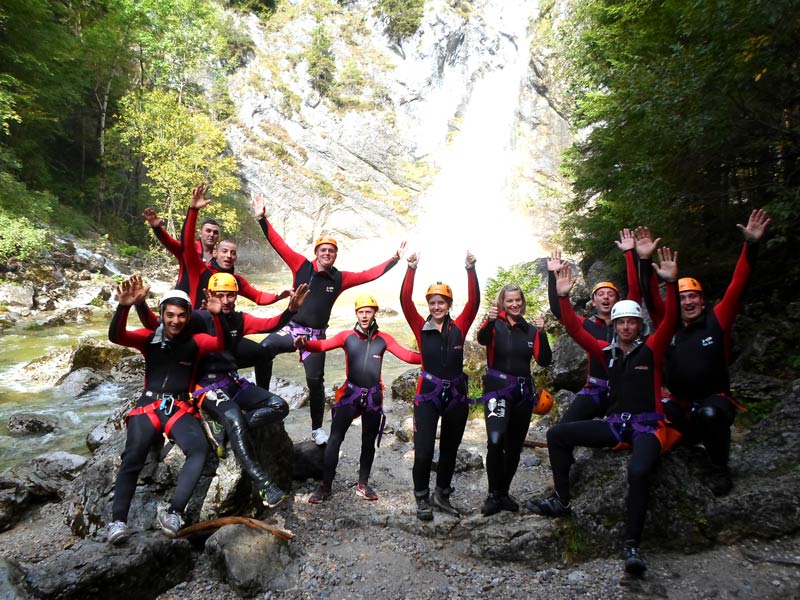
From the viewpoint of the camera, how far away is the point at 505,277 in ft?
43.5

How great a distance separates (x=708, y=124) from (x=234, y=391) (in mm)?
6724

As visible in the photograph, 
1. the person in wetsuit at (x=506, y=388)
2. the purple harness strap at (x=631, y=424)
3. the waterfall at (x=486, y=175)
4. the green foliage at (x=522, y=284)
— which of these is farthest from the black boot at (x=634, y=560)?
the waterfall at (x=486, y=175)

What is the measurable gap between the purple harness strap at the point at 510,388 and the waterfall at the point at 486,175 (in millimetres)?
34731

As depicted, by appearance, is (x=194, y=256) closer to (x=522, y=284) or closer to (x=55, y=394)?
(x=55, y=394)

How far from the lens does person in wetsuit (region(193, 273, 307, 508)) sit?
439cm

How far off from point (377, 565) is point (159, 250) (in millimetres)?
27344

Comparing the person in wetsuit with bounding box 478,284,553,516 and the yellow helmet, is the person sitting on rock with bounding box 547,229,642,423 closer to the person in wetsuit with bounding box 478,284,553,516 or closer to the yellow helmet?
the person in wetsuit with bounding box 478,284,553,516

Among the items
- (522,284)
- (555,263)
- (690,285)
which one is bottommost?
(690,285)

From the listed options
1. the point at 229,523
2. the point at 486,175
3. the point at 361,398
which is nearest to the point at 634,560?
the point at 361,398

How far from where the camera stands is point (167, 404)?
13.9ft

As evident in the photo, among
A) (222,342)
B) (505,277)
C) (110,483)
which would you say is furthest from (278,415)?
(505,277)

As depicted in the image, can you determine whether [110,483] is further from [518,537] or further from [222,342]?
[518,537]

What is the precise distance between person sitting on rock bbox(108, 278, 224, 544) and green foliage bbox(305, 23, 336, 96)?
4678 centimetres

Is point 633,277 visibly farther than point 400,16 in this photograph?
No
